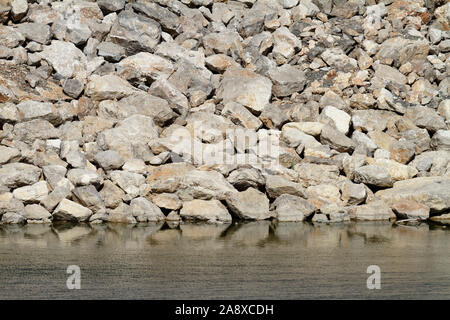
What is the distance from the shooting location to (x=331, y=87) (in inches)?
1036

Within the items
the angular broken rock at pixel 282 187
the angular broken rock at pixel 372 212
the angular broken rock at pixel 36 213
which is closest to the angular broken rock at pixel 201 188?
the angular broken rock at pixel 282 187

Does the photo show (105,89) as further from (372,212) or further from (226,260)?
(226,260)

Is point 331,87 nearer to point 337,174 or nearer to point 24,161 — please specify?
point 337,174

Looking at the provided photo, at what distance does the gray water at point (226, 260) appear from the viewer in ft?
37.1

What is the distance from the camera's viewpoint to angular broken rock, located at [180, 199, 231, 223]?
64.3ft

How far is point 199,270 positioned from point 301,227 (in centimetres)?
676

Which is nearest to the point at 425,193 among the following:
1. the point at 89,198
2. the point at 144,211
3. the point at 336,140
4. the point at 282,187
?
the point at 336,140

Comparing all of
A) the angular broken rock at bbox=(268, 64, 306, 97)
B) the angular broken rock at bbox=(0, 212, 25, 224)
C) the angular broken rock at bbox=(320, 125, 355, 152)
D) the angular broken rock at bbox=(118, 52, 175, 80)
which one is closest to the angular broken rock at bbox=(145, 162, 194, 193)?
the angular broken rock at bbox=(0, 212, 25, 224)

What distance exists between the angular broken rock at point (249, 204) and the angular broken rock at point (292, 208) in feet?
1.26

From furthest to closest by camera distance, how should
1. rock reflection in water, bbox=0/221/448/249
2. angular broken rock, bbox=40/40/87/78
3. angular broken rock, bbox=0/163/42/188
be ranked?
1. angular broken rock, bbox=40/40/87/78
2. angular broken rock, bbox=0/163/42/188
3. rock reflection in water, bbox=0/221/448/249

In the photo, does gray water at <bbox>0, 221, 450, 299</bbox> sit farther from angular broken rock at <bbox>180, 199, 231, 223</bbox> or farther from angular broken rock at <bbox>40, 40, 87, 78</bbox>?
angular broken rock at <bbox>40, 40, 87, 78</bbox>

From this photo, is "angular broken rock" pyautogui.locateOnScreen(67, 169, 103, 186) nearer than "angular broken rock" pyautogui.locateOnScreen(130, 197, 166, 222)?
No

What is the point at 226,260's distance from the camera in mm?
13977

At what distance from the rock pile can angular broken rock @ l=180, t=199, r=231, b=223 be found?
62 millimetres
